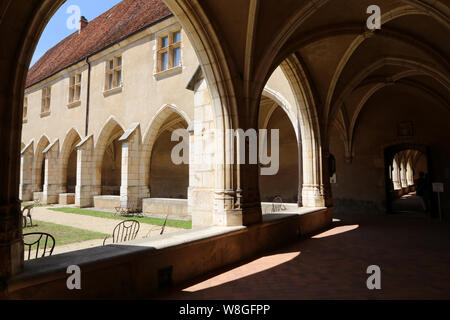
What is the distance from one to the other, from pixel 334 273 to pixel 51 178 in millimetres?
15535

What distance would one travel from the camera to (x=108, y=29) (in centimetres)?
1558

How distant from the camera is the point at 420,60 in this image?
7359 mm

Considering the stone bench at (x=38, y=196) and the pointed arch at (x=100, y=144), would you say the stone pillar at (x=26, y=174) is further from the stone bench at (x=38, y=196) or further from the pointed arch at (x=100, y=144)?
the pointed arch at (x=100, y=144)

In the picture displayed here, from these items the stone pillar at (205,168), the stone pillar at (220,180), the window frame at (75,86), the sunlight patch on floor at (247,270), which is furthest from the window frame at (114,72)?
the sunlight patch on floor at (247,270)

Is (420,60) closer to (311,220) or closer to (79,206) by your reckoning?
(311,220)

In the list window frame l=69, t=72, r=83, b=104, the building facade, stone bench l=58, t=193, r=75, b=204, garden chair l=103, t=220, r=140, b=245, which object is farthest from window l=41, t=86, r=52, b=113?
garden chair l=103, t=220, r=140, b=245

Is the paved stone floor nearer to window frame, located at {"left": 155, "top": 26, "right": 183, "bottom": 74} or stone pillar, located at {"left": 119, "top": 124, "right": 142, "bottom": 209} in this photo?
stone pillar, located at {"left": 119, "top": 124, "right": 142, "bottom": 209}

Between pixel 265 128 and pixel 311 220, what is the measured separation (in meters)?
6.53

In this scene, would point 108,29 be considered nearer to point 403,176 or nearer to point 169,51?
point 169,51

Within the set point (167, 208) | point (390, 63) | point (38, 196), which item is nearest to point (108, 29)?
point (38, 196)

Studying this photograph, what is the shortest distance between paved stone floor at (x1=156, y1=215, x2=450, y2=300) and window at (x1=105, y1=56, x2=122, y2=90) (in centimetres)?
1120

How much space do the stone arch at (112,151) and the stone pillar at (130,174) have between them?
1.71 metres

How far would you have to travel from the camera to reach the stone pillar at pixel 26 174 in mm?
16547
